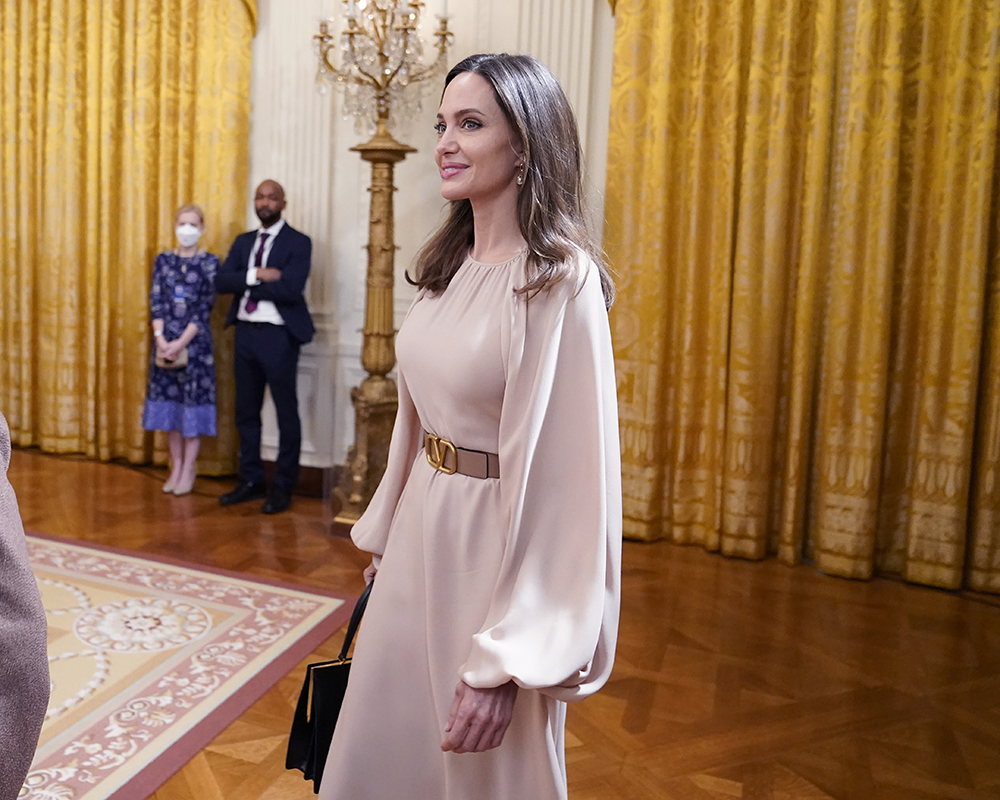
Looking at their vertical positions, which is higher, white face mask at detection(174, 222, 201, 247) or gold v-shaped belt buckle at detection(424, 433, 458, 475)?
white face mask at detection(174, 222, 201, 247)

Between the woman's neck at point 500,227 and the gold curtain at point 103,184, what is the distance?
436cm

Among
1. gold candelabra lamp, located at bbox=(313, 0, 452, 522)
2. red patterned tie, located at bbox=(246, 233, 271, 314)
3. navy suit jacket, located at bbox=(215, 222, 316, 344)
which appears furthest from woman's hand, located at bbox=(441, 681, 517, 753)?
red patterned tie, located at bbox=(246, 233, 271, 314)

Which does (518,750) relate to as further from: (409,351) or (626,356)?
(626,356)

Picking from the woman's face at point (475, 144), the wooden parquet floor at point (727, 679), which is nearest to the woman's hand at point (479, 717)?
the woman's face at point (475, 144)

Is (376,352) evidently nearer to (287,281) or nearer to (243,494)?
(287,281)

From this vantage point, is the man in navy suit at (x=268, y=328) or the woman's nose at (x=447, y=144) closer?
the woman's nose at (x=447, y=144)

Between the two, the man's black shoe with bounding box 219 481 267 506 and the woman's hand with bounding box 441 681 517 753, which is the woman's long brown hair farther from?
the man's black shoe with bounding box 219 481 267 506

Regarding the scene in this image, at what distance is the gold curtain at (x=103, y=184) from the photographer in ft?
17.3

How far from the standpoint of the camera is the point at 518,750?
4.16 feet

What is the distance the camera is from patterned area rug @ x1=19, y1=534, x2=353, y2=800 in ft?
7.58

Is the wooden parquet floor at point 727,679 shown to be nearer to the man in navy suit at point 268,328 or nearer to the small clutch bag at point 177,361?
the man in navy suit at point 268,328

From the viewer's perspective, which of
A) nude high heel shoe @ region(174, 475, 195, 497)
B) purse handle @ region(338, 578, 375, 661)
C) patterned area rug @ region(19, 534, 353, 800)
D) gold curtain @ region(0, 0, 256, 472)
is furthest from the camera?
gold curtain @ region(0, 0, 256, 472)

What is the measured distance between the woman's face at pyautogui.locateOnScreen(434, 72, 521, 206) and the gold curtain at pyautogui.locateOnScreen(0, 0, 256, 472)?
4370mm

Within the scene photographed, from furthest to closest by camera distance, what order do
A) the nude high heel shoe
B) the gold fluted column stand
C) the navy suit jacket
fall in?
the nude high heel shoe
the navy suit jacket
the gold fluted column stand
